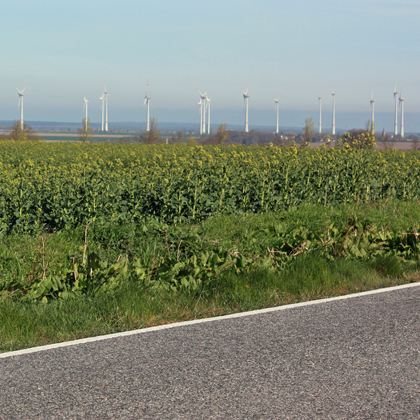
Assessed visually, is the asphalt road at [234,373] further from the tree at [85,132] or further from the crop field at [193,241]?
the tree at [85,132]

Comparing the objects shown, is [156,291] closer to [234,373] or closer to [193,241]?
[234,373]

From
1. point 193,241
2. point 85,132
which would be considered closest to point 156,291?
point 193,241

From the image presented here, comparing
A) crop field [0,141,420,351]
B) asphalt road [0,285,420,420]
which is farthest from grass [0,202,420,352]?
asphalt road [0,285,420,420]

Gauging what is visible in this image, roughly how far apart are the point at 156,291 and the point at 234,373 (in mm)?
2143

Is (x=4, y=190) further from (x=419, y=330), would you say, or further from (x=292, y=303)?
(x=419, y=330)

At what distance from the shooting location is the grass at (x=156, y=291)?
16.1 ft

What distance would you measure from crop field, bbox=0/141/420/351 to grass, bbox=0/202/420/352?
2 cm

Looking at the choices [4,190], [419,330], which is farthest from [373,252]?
[4,190]

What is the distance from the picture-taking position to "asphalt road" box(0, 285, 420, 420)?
341 cm

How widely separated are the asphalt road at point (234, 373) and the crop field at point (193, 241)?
0.58 m

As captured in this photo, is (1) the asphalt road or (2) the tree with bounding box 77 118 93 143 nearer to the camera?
(1) the asphalt road

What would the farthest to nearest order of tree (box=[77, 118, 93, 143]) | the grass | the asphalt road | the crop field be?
tree (box=[77, 118, 93, 143]), the crop field, the grass, the asphalt road

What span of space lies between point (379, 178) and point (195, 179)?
6147mm

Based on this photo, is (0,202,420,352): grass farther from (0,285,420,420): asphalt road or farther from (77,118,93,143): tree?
(77,118,93,143): tree
